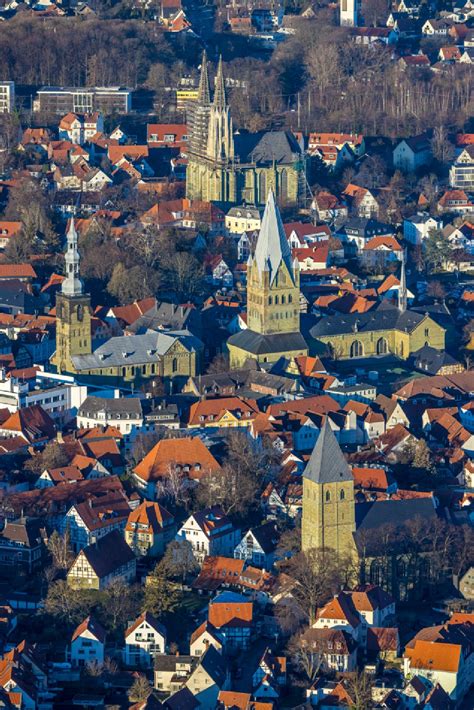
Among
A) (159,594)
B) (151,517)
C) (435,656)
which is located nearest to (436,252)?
(151,517)

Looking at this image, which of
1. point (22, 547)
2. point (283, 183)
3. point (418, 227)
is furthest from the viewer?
point (283, 183)

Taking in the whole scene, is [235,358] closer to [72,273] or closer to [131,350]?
[131,350]

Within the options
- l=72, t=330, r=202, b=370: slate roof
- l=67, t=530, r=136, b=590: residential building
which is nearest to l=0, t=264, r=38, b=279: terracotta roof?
l=72, t=330, r=202, b=370: slate roof

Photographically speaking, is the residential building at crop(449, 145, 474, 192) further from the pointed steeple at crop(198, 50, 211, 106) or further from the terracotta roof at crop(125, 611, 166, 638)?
the terracotta roof at crop(125, 611, 166, 638)

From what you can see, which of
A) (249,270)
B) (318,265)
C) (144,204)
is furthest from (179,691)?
(144,204)

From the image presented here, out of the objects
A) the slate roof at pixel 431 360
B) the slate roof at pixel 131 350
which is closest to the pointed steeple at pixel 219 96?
the slate roof at pixel 431 360
